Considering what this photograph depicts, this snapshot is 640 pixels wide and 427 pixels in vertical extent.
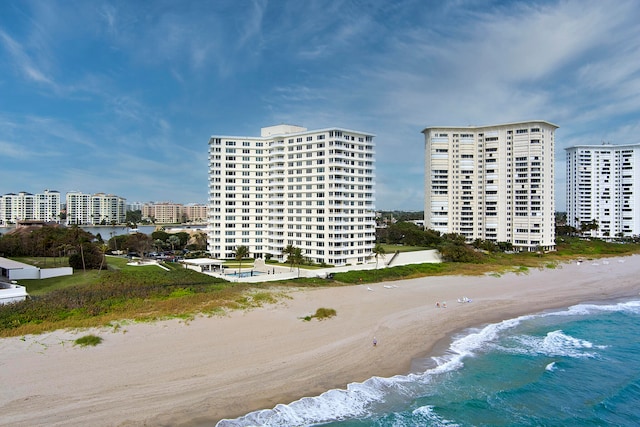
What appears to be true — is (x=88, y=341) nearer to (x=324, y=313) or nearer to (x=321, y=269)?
(x=324, y=313)

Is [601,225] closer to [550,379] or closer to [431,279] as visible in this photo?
[431,279]

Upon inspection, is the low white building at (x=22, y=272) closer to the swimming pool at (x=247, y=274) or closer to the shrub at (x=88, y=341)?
the swimming pool at (x=247, y=274)

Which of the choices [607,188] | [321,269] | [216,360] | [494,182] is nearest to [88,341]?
[216,360]

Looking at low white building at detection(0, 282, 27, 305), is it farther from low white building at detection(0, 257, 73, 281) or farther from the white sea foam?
the white sea foam

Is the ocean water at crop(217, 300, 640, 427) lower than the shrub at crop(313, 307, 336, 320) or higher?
lower

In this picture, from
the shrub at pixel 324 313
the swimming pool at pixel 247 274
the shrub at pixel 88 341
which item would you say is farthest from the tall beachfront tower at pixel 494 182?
the shrub at pixel 88 341

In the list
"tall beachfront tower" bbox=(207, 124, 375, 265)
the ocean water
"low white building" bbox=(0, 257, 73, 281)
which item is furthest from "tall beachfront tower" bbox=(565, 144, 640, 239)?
"low white building" bbox=(0, 257, 73, 281)
